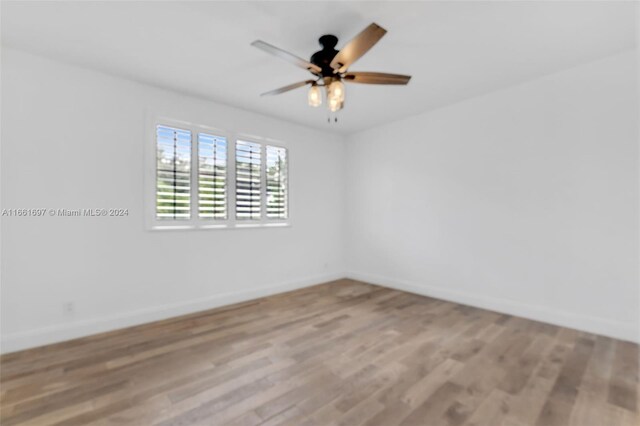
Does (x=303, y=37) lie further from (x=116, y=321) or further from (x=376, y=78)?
(x=116, y=321)

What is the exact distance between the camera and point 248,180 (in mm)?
4188

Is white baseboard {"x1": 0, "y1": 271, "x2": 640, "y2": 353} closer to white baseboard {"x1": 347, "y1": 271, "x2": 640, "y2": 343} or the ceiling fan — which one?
white baseboard {"x1": 347, "y1": 271, "x2": 640, "y2": 343}

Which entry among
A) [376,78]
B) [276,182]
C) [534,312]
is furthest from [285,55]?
[534,312]

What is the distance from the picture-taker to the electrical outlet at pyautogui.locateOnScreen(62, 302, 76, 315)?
2.79 metres

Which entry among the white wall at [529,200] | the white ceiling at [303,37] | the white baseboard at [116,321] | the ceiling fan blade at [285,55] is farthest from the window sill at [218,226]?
the ceiling fan blade at [285,55]

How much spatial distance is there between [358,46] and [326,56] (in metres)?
0.43

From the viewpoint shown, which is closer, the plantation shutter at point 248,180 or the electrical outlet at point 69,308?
the electrical outlet at point 69,308

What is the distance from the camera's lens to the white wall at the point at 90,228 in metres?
2.60

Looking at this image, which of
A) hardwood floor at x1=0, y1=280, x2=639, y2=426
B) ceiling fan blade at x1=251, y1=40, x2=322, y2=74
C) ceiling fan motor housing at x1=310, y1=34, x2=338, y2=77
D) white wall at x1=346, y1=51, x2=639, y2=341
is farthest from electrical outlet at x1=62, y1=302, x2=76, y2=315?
white wall at x1=346, y1=51, x2=639, y2=341

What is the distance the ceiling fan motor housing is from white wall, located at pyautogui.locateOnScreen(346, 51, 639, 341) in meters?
2.37

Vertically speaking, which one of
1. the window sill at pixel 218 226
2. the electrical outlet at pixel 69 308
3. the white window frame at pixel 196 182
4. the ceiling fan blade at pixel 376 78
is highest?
the ceiling fan blade at pixel 376 78

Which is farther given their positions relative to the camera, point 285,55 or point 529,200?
point 529,200

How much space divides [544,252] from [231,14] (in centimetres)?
390

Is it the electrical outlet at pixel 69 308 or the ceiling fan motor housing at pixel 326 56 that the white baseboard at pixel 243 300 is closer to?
the electrical outlet at pixel 69 308
